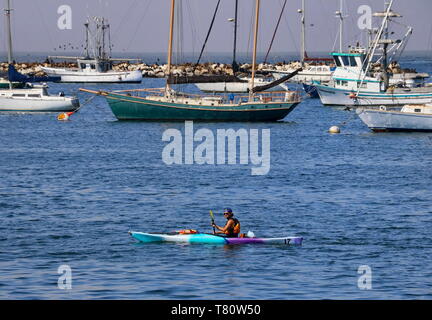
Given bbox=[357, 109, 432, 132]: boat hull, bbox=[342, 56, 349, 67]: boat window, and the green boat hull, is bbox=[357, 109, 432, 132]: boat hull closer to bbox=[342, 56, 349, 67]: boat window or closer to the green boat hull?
the green boat hull

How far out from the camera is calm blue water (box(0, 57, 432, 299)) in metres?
28.3

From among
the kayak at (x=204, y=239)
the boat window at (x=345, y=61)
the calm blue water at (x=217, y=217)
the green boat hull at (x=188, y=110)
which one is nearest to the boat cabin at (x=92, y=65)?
the boat window at (x=345, y=61)

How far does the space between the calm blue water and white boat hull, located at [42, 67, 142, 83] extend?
10136cm

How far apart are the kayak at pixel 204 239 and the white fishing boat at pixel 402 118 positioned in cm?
4266

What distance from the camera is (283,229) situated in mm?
37188

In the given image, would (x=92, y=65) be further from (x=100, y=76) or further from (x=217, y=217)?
(x=217, y=217)

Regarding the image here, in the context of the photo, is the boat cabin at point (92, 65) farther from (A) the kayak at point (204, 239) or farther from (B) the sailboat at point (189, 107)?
(A) the kayak at point (204, 239)

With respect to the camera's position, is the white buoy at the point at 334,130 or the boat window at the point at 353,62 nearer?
the white buoy at the point at 334,130

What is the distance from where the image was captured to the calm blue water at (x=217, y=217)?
92.8 feet

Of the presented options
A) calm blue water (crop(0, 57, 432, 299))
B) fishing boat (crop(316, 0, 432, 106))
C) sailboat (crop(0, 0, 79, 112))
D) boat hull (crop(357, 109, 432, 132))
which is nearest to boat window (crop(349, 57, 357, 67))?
fishing boat (crop(316, 0, 432, 106))

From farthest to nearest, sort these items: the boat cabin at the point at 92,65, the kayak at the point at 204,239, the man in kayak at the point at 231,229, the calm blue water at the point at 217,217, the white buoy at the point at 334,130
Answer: the boat cabin at the point at 92,65, the white buoy at the point at 334,130, the kayak at the point at 204,239, the man in kayak at the point at 231,229, the calm blue water at the point at 217,217

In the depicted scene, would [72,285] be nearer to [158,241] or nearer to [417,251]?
[158,241]

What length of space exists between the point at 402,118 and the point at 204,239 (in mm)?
44147

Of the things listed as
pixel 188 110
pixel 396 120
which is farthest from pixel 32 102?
pixel 396 120
